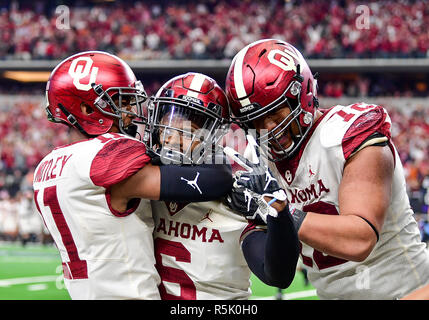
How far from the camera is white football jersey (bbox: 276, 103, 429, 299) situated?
8.99 feet

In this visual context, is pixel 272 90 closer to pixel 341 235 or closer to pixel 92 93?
pixel 341 235

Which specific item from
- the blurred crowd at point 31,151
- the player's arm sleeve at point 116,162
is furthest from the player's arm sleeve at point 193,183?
the blurred crowd at point 31,151

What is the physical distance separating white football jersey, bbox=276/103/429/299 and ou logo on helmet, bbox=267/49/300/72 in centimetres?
34

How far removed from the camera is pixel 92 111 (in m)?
2.98

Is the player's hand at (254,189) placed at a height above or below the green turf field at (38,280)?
above

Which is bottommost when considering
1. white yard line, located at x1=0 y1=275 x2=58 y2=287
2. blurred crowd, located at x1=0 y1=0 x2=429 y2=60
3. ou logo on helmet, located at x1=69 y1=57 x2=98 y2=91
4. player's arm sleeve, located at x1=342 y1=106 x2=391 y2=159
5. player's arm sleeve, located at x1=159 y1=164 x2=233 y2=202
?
white yard line, located at x1=0 y1=275 x2=58 y2=287

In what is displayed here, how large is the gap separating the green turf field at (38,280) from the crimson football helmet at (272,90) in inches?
193

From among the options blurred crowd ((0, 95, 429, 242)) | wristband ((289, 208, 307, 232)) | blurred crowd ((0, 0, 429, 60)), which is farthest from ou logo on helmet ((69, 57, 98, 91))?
blurred crowd ((0, 0, 429, 60))

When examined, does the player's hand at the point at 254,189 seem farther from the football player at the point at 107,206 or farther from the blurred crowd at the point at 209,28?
the blurred crowd at the point at 209,28

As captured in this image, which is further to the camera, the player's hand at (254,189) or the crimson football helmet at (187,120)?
the crimson football helmet at (187,120)

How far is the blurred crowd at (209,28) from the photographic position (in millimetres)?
20641

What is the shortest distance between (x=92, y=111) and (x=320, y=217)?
1.36 m

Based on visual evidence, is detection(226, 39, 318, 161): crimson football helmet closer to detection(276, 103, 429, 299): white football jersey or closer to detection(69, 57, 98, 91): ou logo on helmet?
detection(276, 103, 429, 299): white football jersey
